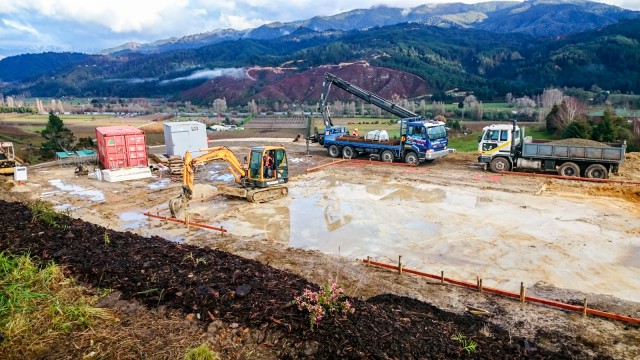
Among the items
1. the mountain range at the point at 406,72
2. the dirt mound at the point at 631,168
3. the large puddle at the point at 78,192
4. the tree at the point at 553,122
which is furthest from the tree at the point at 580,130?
the mountain range at the point at 406,72

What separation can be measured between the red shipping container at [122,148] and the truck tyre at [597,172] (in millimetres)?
22529

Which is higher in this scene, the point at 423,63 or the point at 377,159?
the point at 423,63

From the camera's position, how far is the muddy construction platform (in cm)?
673

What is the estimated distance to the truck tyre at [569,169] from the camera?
66.1 feet

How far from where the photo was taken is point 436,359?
579cm

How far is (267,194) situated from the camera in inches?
695

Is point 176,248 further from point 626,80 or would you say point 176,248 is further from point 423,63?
point 423,63

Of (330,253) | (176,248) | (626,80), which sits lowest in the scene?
(330,253)

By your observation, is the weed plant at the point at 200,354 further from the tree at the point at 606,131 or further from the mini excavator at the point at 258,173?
the tree at the point at 606,131

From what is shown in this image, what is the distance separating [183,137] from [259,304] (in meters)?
22.7

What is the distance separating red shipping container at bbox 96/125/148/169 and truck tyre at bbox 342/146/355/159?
1154 cm

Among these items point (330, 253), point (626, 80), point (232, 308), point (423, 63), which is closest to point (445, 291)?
point (330, 253)

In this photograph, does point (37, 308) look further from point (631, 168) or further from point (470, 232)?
point (631, 168)

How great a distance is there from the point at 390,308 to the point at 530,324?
2641 millimetres
